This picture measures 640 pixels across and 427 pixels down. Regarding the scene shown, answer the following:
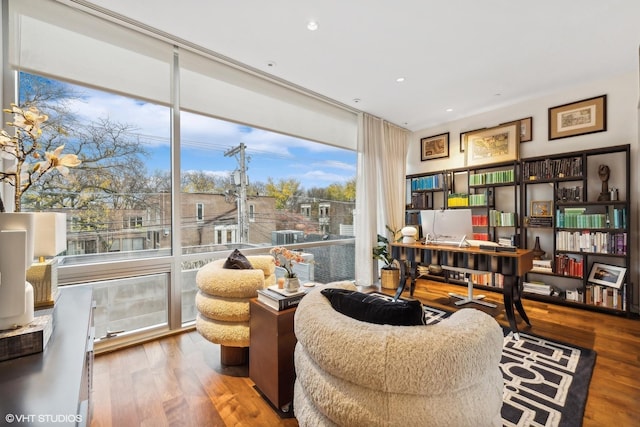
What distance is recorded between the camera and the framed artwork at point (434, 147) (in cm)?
462

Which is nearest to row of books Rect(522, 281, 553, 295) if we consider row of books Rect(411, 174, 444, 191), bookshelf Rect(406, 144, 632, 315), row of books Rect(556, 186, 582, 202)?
bookshelf Rect(406, 144, 632, 315)

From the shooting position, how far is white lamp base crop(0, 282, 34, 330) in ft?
3.12

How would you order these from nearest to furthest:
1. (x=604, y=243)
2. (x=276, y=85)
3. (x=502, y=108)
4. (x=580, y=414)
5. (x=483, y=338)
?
(x=483, y=338) → (x=580, y=414) → (x=604, y=243) → (x=276, y=85) → (x=502, y=108)

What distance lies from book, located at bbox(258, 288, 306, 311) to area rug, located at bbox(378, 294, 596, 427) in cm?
53

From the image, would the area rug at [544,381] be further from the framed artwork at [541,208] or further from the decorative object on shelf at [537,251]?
the framed artwork at [541,208]

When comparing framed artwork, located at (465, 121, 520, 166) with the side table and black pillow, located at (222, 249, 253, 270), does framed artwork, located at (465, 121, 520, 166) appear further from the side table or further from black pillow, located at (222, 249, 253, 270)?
the side table

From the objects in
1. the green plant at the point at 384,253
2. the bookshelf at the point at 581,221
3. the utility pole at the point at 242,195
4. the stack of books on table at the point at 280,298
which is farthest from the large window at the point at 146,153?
the bookshelf at the point at 581,221

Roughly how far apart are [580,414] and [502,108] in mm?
3836

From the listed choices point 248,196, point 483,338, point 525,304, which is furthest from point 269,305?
point 525,304

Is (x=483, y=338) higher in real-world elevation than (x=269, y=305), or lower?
higher

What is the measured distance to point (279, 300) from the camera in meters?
1.59

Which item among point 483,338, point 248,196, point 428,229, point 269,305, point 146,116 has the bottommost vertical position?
point 269,305

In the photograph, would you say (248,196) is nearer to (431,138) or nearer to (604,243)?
(431,138)

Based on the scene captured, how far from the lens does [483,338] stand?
3.09 ft
